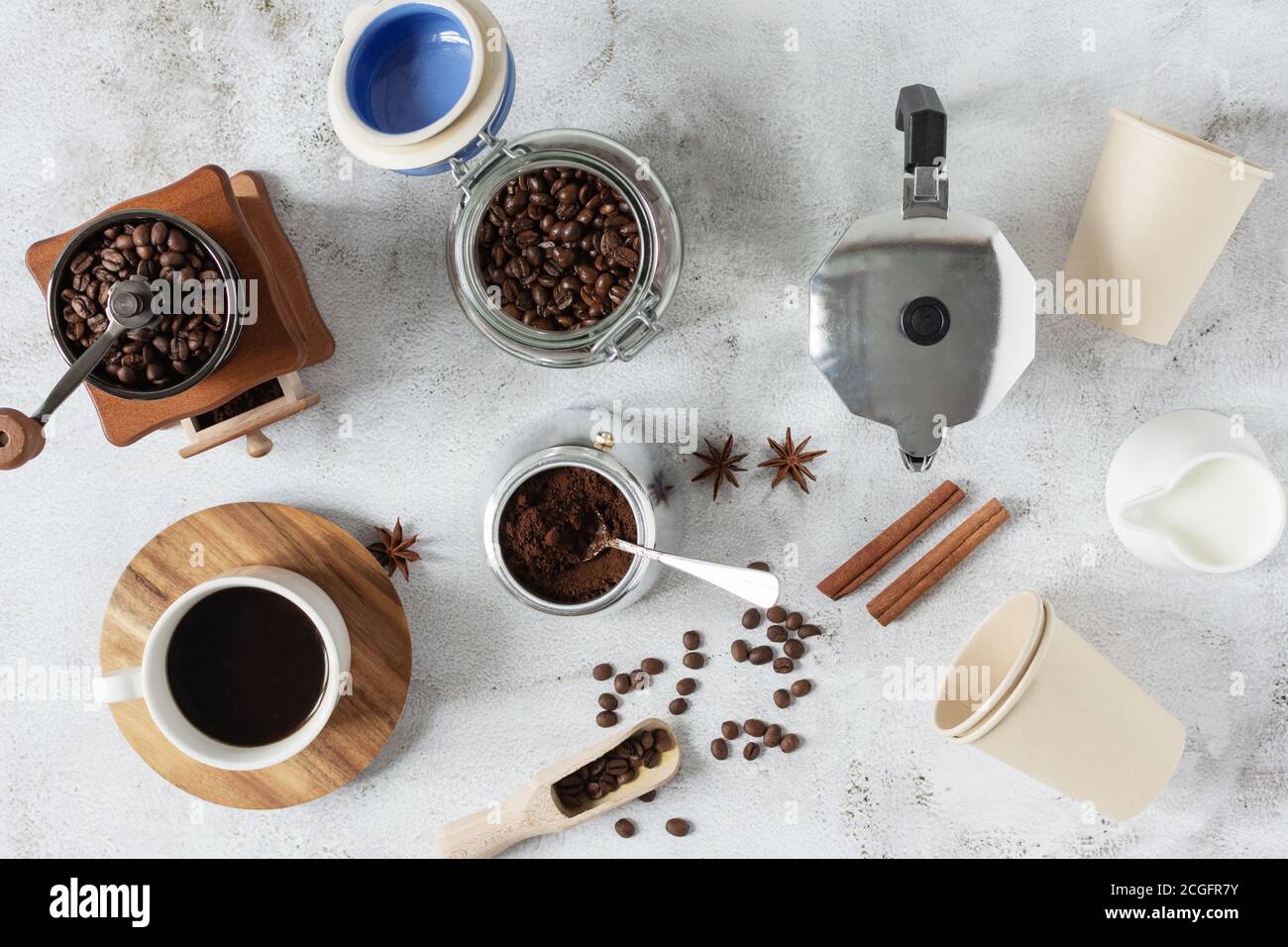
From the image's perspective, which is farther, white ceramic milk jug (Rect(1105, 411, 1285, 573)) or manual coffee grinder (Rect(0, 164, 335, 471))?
white ceramic milk jug (Rect(1105, 411, 1285, 573))

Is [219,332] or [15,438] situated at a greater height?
[219,332]

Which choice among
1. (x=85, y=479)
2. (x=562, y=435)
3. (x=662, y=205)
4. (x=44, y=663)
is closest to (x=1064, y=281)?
(x=662, y=205)

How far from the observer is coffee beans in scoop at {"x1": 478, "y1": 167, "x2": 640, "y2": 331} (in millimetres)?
1142

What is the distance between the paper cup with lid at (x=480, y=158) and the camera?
3.67 ft

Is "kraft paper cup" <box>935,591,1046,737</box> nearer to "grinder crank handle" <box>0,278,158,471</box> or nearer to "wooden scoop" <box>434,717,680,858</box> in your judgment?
"wooden scoop" <box>434,717,680,858</box>

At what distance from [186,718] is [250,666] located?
93 millimetres

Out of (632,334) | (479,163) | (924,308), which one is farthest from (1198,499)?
(479,163)

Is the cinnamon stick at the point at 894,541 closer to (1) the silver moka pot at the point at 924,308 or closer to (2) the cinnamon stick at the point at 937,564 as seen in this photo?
(2) the cinnamon stick at the point at 937,564

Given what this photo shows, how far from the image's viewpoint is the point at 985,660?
1247mm

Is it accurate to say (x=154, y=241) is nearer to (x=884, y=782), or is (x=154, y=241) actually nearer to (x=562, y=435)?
(x=562, y=435)

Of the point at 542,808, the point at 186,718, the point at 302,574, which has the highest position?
the point at 302,574

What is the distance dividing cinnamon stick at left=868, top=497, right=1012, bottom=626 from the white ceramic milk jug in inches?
6.2

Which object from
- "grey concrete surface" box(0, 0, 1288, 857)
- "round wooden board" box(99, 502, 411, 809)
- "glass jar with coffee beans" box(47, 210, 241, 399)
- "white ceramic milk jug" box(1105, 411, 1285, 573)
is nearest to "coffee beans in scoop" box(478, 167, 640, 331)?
"grey concrete surface" box(0, 0, 1288, 857)

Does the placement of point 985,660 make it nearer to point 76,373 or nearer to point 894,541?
point 894,541
